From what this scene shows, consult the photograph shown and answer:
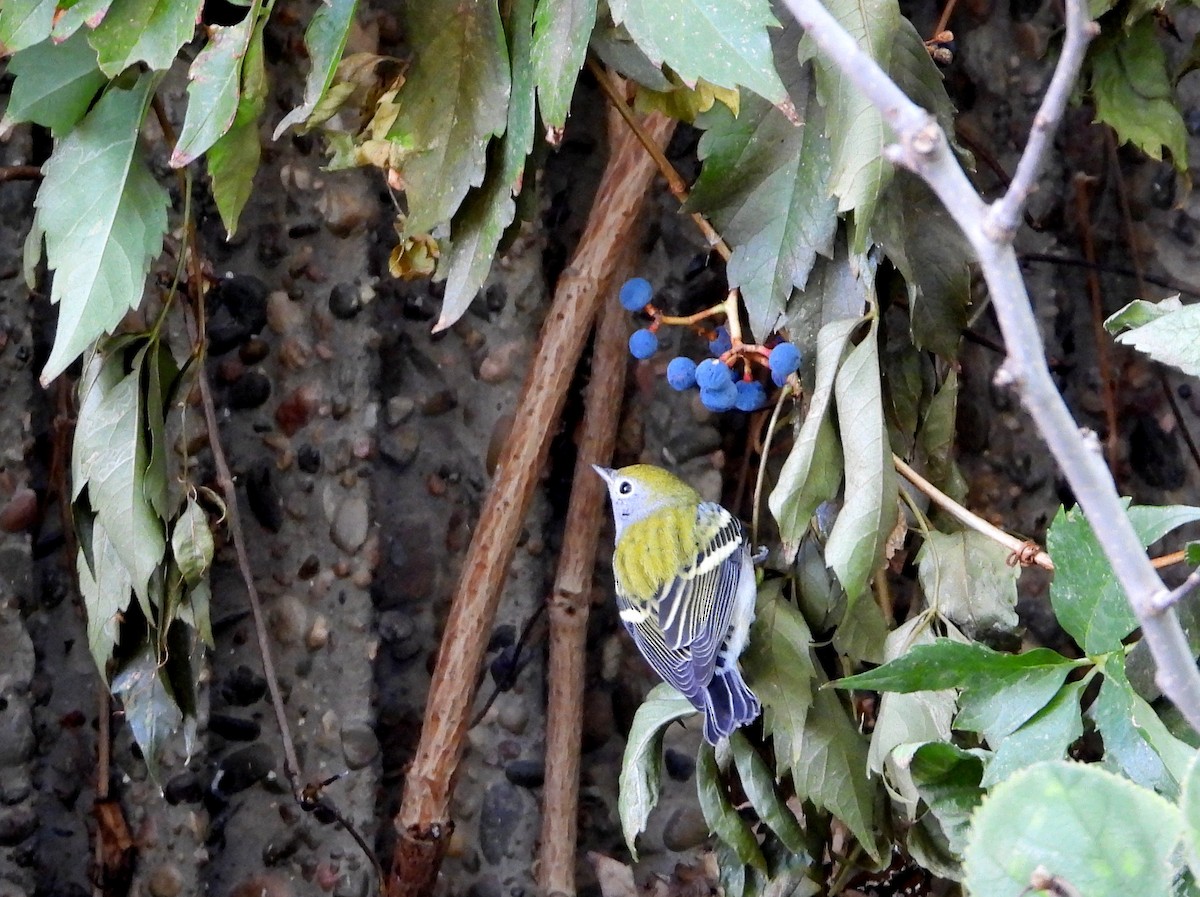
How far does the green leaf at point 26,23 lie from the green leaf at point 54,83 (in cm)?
7

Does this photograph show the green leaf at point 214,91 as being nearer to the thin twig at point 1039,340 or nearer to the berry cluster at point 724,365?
the berry cluster at point 724,365

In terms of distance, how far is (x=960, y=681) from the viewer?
0.57 m

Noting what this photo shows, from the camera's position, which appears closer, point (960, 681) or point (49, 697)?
point (960, 681)

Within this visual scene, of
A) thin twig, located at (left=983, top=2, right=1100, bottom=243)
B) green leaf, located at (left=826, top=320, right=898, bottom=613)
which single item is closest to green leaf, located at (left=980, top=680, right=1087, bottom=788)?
green leaf, located at (left=826, top=320, right=898, bottom=613)

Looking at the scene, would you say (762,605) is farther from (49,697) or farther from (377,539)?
(49,697)

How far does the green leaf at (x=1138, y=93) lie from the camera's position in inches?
39.4

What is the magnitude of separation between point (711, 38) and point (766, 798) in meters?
0.57

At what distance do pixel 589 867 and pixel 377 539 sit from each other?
0.48 meters

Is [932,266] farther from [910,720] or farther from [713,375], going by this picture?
[910,720]

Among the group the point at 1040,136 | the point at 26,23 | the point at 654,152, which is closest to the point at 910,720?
the point at 654,152

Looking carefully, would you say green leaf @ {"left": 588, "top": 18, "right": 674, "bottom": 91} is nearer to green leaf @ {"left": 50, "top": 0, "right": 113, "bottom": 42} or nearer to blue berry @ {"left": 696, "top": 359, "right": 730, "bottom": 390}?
blue berry @ {"left": 696, "top": 359, "right": 730, "bottom": 390}

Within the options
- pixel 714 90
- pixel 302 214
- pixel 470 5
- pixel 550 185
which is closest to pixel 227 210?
pixel 470 5

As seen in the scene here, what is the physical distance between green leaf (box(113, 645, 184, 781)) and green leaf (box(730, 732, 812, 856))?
0.50 metres

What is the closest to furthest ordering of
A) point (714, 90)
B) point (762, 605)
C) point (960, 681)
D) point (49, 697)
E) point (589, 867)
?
point (960, 681), point (714, 90), point (762, 605), point (49, 697), point (589, 867)
